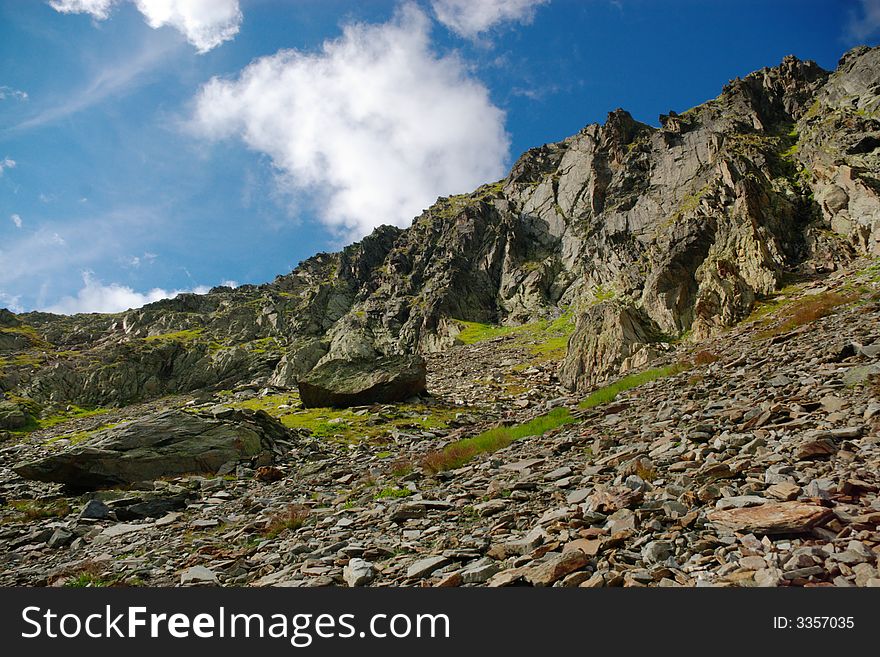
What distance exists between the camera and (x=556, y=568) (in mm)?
5172

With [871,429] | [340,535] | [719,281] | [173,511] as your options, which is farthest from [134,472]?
[719,281]

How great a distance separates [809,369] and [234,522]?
1625 centimetres

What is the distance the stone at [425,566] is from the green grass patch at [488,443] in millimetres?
7392

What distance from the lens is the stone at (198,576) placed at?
7539 millimetres

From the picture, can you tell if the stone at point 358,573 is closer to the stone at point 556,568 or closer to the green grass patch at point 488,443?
the stone at point 556,568

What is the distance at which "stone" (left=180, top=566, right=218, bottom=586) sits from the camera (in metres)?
7.54

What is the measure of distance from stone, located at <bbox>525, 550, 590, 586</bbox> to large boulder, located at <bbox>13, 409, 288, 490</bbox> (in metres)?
17.7

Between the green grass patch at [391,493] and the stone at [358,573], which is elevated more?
the green grass patch at [391,493]

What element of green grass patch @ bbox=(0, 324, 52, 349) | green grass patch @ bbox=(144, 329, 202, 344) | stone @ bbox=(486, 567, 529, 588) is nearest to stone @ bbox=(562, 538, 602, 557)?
stone @ bbox=(486, 567, 529, 588)

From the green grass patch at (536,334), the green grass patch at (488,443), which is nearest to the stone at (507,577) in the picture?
the green grass patch at (488,443)

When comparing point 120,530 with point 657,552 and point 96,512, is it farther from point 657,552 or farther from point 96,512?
point 657,552

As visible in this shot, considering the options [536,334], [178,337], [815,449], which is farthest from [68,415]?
[815,449]

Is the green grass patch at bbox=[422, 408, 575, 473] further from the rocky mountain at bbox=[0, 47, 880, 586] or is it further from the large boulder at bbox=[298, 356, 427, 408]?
the large boulder at bbox=[298, 356, 427, 408]

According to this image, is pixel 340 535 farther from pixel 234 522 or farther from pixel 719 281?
pixel 719 281
